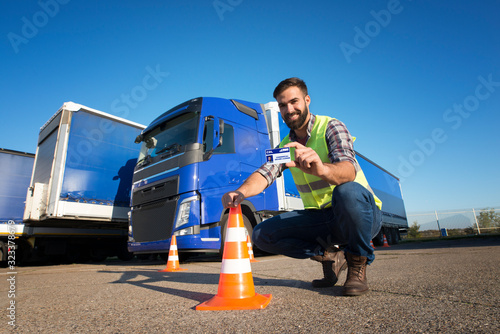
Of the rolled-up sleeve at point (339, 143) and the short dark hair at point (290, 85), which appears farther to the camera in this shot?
the short dark hair at point (290, 85)

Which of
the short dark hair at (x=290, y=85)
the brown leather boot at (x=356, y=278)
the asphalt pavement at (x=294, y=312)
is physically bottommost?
the asphalt pavement at (x=294, y=312)

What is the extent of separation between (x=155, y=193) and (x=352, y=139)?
A: 4.08 meters

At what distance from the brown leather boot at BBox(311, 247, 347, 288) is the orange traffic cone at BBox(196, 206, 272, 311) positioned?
596 millimetres

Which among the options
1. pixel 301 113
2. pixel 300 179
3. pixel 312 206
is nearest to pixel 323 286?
pixel 312 206

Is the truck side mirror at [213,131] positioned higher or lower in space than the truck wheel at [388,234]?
higher

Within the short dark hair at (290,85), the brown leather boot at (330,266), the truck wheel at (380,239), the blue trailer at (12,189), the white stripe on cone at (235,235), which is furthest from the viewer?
the truck wheel at (380,239)

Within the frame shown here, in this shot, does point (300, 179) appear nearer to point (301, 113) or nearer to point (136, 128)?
point (301, 113)

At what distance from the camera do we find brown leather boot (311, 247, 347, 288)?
2.27 meters

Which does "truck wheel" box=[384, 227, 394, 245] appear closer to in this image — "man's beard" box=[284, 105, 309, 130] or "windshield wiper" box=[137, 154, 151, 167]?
"windshield wiper" box=[137, 154, 151, 167]

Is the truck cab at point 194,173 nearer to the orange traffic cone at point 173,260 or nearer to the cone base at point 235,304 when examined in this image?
the orange traffic cone at point 173,260

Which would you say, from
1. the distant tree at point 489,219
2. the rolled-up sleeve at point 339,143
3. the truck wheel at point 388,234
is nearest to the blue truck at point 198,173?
the rolled-up sleeve at point 339,143

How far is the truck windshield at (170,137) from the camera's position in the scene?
536cm

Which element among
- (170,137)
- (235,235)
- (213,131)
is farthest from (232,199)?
(170,137)

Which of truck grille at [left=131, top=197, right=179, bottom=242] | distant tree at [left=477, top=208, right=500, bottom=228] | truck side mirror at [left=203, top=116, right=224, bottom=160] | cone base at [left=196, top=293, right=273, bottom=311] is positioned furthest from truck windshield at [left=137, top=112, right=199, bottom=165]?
distant tree at [left=477, top=208, right=500, bottom=228]
